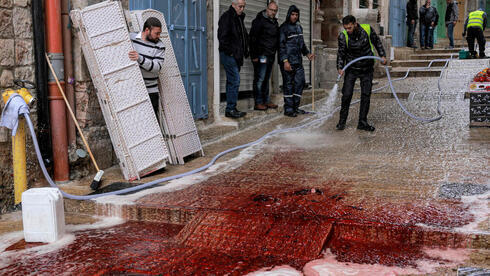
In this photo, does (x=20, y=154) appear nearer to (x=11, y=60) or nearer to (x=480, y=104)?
(x=11, y=60)

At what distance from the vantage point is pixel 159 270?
3.73m

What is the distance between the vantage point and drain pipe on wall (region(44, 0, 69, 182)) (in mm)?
5625

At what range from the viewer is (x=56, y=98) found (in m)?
5.71

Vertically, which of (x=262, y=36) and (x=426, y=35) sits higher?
(x=426, y=35)

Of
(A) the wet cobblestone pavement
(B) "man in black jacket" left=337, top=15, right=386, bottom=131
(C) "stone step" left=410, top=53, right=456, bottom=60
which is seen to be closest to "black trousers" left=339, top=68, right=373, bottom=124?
(B) "man in black jacket" left=337, top=15, right=386, bottom=131

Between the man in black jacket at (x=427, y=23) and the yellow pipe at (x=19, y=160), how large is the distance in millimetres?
17062

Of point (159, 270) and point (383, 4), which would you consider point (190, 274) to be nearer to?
point (159, 270)

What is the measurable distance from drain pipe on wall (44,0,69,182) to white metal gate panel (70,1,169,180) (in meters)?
0.21

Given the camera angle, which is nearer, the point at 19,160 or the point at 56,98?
the point at 19,160

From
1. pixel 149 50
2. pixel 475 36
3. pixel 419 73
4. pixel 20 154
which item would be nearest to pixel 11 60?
pixel 20 154

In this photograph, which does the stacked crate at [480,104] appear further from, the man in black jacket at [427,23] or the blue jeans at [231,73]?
the man in black jacket at [427,23]

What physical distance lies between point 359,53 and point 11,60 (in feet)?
17.3

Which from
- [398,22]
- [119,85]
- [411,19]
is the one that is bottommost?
[119,85]

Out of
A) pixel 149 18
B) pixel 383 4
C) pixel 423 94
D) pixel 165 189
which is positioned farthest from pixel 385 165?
pixel 383 4
